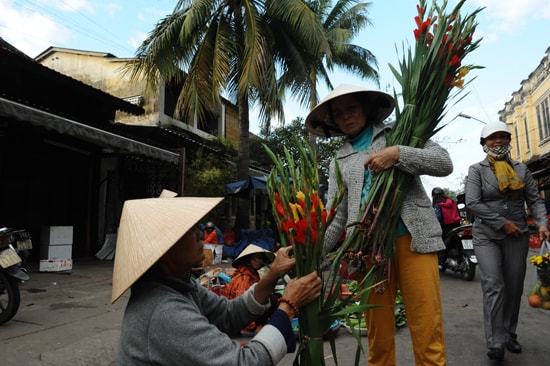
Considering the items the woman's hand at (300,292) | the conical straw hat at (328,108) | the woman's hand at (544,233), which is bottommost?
the woman's hand at (300,292)

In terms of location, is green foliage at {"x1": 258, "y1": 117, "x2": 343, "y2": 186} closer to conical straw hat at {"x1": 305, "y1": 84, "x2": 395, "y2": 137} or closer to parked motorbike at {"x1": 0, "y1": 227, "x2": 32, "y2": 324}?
parked motorbike at {"x1": 0, "y1": 227, "x2": 32, "y2": 324}

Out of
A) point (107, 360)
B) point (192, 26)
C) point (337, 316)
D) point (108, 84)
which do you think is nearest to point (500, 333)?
point (337, 316)

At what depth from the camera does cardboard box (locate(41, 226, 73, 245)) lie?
7.14m

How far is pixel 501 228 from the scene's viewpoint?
2.75 metres

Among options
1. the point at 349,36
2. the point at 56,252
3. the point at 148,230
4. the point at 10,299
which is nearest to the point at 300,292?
the point at 148,230

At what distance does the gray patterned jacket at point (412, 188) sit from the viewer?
5.58 ft

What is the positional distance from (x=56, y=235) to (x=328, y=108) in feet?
22.8

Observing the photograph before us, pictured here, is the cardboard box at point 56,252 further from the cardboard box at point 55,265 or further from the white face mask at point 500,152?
the white face mask at point 500,152

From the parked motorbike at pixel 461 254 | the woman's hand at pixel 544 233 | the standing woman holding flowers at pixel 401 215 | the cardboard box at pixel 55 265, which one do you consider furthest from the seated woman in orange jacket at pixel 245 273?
the cardboard box at pixel 55 265

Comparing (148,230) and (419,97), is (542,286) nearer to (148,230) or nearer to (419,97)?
(419,97)

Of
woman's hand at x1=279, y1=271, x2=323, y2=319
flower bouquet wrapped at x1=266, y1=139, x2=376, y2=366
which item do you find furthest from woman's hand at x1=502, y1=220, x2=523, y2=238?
woman's hand at x1=279, y1=271, x2=323, y2=319

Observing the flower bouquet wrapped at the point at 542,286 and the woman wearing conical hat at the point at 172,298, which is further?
the flower bouquet wrapped at the point at 542,286

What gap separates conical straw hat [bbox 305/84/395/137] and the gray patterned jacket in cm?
9

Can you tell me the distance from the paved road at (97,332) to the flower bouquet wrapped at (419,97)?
1576mm
